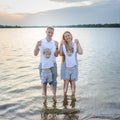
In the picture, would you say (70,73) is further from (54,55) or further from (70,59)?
(54,55)

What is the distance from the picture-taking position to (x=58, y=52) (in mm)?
10609

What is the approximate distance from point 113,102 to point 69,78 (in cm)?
178

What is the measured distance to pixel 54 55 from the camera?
10.5 metres

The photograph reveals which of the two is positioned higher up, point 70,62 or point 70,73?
point 70,62

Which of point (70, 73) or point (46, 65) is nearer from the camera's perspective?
point (46, 65)

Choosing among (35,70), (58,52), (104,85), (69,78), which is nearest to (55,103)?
(69,78)

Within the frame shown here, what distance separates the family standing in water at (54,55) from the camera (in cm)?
1031

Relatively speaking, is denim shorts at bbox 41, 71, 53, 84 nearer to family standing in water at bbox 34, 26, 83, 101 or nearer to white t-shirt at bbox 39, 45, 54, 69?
family standing in water at bbox 34, 26, 83, 101

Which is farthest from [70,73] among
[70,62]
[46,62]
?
[46,62]

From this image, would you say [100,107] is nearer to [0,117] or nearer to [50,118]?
[50,118]

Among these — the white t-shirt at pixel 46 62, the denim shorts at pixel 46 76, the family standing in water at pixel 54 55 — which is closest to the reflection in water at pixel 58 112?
the family standing in water at pixel 54 55

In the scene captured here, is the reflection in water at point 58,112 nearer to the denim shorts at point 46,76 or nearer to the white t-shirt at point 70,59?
the denim shorts at point 46,76

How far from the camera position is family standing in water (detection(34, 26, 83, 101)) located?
10.3m

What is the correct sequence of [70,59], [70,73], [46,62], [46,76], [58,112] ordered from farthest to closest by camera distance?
[70,73] → [70,59] → [46,76] → [46,62] → [58,112]
